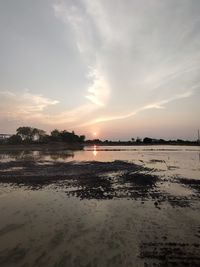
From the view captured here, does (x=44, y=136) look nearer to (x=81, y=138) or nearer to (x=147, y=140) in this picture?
(x=81, y=138)

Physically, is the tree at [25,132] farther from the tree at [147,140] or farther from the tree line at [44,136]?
the tree at [147,140]

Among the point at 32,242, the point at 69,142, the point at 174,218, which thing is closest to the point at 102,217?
the point at 174,218

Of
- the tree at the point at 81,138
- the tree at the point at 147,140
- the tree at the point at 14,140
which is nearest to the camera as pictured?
the tree at the point at 14,140

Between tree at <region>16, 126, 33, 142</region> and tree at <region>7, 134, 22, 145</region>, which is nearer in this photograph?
tree at <region>7, 134, 22, 145</region>

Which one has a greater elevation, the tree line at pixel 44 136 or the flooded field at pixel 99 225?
the tree line at pixel 44 136

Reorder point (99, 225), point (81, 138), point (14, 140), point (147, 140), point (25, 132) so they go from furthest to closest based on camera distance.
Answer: point (147, 140) → point (81, 138) → point (25, 132) → point (14, 140) → point (99, 225)

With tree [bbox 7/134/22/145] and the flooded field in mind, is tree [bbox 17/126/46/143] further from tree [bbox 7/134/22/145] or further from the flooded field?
the flooded field

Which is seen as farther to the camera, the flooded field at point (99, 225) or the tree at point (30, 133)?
A: the tree at point (30, 133)

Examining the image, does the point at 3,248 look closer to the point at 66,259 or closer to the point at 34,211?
the point at 66,259

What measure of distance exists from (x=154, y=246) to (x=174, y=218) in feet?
12.7

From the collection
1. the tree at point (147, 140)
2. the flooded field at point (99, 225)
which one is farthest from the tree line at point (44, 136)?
the flooded field at point (99, 225)

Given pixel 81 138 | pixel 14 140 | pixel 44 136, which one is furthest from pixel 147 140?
pixel 14 140

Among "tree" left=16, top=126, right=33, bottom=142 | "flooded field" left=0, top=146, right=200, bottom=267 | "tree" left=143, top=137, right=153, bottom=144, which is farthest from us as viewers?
"tree" left=143, top=137, right=153, bottom=144

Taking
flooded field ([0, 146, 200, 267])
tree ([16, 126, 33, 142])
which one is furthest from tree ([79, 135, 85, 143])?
flooded field ([0, 146, 200, 267])
